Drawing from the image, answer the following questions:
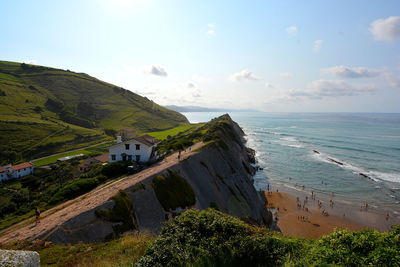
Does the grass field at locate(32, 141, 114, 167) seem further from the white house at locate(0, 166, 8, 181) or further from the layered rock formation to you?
the layered rock formation

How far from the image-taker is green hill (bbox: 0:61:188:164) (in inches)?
2889

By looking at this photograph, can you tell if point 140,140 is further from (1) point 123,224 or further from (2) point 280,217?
(2) point 280,217

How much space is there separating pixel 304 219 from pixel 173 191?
3057 centimetres

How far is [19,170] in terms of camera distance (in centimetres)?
5375

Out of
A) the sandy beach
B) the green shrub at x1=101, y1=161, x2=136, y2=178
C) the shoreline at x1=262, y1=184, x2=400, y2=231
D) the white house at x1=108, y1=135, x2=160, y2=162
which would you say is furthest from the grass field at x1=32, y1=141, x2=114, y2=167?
the shoreline at x1=262, y1=184, x2=400, y2=231

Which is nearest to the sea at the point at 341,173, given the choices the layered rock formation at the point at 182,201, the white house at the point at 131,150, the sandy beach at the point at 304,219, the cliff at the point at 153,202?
the sandy beach at the point at 304,219

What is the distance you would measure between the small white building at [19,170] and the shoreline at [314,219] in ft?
216

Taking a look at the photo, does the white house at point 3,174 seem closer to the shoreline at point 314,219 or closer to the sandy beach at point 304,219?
the shoreline at point 314,219

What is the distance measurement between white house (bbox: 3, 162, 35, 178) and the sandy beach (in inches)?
2592

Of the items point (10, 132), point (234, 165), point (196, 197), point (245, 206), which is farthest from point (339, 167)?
point (10, 132)

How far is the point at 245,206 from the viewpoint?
33.3 metres

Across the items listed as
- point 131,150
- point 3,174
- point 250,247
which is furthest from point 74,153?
point 250,247

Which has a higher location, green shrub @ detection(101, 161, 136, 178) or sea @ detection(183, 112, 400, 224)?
green shrub @ detection(101, 161, 136, 178)

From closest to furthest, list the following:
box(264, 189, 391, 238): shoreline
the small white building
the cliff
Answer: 1. the cliff
2. box(264, 189, 391, 238): shoreline
3. the small white building
